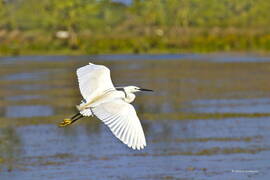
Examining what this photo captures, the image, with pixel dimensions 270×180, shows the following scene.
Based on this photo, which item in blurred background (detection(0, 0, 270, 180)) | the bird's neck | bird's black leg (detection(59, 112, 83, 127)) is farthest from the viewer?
blurred background (detection(0, 0, 270, 180))

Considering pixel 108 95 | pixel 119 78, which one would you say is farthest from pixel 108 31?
pixel 108 95

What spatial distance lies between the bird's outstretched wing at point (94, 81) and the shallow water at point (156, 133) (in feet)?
6.07

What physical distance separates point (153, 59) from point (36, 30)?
3931 cm

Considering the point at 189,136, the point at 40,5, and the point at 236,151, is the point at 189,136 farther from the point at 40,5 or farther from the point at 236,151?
the point at 40,5

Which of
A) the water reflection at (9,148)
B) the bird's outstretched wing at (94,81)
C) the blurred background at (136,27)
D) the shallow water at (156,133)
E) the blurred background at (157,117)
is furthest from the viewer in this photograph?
the blurred background at (136,27)

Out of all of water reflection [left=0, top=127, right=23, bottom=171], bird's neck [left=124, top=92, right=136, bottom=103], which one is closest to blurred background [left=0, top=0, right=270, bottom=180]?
water reflection [left=0, top=127, right=23, bottom=171]

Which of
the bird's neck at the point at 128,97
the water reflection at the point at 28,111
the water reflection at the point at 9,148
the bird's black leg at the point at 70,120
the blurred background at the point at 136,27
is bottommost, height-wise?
the blurred background at the point at 136,27

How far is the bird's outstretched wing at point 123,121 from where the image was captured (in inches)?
311

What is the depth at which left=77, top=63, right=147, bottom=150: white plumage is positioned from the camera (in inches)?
317

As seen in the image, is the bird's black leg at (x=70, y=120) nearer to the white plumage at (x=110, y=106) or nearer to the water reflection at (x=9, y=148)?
the white plumage at (x=110, y=106)

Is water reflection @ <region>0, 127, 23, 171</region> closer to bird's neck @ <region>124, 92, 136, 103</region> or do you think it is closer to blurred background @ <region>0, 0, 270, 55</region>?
bird's neck @ <region>124, 92, 136, 103</region>

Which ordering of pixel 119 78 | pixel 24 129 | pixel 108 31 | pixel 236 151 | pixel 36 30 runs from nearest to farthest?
pixel 236 151 → pixel 24 129 → pixel 119 78 → pixel 108 31 → pixel 36 30

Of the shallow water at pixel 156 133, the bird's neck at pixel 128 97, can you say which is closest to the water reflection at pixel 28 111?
the shallow water at pixel 156 133

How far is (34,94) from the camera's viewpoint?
2359 centimetres
